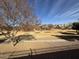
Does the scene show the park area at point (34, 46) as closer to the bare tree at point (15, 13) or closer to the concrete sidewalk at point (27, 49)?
the concrete sidewalk at point (27, 49)

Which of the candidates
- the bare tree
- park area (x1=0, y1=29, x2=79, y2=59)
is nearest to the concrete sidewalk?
park area (x1=0, y1=29, x2=79, y2=59)

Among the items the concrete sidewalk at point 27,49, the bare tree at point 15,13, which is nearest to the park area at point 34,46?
the concrete sidewalk at point 27,49

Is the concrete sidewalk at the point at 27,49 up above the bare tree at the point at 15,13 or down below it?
below

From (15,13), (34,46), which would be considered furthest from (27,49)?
(15,13)

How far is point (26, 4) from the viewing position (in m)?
12.6

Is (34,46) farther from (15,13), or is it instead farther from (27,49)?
(15,13)

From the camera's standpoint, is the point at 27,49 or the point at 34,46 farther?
the point at 34,46

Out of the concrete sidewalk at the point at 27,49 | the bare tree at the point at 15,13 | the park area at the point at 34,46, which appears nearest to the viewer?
the concrete sidewalk at the point at 27,49

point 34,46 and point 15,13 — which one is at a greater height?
point 15,13

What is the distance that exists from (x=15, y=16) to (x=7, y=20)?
92 centimetres

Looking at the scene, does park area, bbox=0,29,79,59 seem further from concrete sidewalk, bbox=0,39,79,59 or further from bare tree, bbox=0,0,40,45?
bare tree, bbox=0,0,40,45

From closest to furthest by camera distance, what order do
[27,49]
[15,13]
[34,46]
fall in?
[27,49] < [34,46] < [15,13]

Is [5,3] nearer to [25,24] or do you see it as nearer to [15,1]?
[15,1]

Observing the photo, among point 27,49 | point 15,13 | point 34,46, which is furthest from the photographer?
point 15,13
